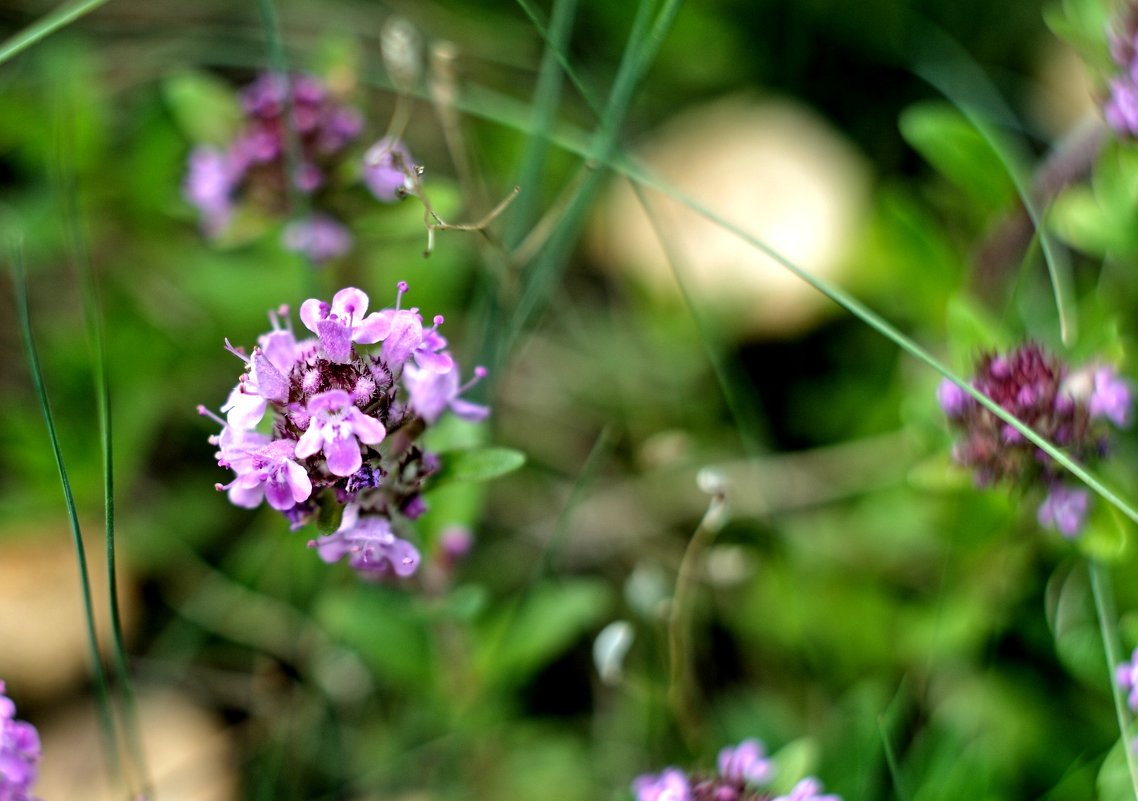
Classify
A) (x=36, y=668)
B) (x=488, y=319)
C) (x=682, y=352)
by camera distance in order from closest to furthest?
(x=488, y=319)
(x=36, y=668)
(x=682, y=352)

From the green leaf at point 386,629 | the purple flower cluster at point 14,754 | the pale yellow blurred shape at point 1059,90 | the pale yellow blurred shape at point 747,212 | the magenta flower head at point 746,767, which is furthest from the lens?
the pale yellow blurred shape at point 1059,90

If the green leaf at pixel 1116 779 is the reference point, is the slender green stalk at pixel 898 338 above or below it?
above

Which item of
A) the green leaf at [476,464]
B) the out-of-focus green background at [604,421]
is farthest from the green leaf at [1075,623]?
the green leaf at [476,464]

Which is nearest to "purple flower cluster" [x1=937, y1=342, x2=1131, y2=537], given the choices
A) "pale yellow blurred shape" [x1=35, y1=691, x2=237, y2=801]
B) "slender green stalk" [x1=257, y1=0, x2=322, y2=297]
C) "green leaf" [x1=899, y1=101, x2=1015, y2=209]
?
"green leaf" [x1=899, y1=101, x2=1015, y2=209]

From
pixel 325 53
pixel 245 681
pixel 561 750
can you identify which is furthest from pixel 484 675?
pixel 325 53

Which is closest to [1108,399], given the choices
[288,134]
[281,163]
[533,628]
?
[533,628]

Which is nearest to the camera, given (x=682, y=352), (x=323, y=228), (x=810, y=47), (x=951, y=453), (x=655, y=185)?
(x=655, y=185)

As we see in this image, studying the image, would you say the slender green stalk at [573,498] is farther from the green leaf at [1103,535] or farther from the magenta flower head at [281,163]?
the green leaf at [1103,535]

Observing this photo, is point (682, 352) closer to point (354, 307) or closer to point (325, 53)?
point (325, 53)
